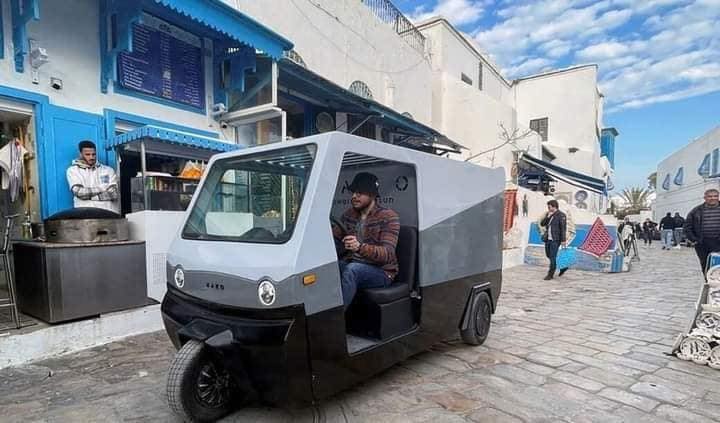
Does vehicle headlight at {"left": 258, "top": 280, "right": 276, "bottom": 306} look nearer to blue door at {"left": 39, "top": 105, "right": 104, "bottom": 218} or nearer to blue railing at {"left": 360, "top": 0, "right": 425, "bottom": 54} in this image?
blue door at {"left": 39, "top": 105, "right": 104, "bottom": 218}

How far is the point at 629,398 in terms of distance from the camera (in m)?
3.07

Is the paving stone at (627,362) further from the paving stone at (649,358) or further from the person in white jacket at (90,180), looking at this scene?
the person in white jacket at (90,180)

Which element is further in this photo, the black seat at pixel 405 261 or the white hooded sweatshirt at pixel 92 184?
the white hooded sweatshirt at pixel 92 184

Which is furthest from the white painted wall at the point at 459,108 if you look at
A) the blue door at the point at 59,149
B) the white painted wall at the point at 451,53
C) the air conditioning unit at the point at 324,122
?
the blue door at the point at 59,149

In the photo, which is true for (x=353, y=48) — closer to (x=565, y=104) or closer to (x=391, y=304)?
(x=391, y=304)

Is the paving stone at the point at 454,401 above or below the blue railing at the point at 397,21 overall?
below

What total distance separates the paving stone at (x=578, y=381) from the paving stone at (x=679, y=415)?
0.45m

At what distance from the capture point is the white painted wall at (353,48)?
26.1 ft

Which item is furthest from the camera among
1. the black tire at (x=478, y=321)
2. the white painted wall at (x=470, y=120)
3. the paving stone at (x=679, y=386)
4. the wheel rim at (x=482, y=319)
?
the white painted wall at (x=470, y=120)

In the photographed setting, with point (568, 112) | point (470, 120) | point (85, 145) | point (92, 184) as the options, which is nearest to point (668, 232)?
point (568, 112)

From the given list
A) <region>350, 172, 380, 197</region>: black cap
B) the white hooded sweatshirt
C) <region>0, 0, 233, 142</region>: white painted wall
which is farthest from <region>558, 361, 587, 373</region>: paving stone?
<region>0, 0, 233, 142</region>: white painted wall

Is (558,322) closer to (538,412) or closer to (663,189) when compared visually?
(538,412)

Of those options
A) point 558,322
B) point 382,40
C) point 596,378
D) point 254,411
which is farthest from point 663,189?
point 254,411

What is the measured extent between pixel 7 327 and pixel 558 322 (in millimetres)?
6401
